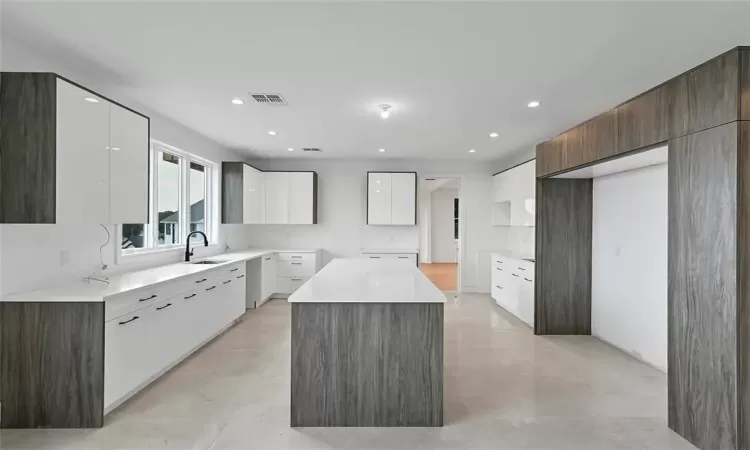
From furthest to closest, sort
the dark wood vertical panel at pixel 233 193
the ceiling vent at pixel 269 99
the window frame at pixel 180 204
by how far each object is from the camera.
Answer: the dark wood vertical panel at pixel 233 193, the window frame at pixel 180 204, the ceiling vent at pixel 269 99

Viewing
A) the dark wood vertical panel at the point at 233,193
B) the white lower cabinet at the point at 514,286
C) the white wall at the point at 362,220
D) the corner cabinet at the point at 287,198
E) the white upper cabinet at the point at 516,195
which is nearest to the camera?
the white lower cabinet at the point at 514,286

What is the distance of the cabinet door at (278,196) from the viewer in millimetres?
6719

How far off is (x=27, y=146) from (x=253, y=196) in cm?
396

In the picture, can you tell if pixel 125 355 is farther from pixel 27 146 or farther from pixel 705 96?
pixel 705 96

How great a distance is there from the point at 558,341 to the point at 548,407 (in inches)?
69.4

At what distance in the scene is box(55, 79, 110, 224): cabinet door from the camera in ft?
7.98

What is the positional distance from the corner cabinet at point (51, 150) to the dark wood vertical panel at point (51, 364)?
1.99 feet

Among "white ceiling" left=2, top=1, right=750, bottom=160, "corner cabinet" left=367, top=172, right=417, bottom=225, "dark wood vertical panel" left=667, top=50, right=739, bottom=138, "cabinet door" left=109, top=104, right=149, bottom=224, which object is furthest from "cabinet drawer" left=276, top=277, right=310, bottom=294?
"dark wood vertical panel" left=667, top=50, right=739, bottom=138

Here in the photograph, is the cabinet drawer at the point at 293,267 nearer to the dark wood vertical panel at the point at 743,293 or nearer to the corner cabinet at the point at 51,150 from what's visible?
the corner cabinet at the point at 51,150

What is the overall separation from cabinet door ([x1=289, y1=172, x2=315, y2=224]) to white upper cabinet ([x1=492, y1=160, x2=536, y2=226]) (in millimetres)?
3315

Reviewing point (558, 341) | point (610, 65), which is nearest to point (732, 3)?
point (610, 65)

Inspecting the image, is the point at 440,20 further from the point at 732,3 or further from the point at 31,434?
the point at 31,434

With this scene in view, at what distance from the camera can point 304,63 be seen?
2703 millimetres

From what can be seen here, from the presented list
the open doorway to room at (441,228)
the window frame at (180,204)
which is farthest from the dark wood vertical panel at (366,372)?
the open doorway to room at (441,228)
